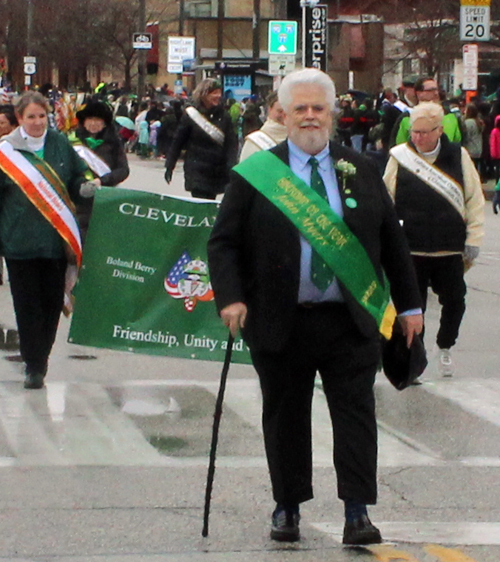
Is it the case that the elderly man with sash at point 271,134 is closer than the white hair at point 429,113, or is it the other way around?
the white hair at point 429,113

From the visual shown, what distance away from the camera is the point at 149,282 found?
9.32 m

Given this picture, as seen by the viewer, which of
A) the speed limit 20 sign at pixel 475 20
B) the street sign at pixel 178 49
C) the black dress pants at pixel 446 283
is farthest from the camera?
the street sign at pixel 178 49

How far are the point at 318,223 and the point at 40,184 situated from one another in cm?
381

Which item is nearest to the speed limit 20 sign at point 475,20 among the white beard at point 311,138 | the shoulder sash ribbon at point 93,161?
the shoulder sash ribbon at point 93,161

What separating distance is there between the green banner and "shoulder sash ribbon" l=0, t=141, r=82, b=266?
25 cm

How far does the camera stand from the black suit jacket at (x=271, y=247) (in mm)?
5465

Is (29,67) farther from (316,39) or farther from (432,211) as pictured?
(432,211)

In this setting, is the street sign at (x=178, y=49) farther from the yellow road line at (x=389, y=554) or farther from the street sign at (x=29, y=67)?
the yellow road line at (x=389, y=554)

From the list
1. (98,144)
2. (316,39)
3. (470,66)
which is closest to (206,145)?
(98,144)

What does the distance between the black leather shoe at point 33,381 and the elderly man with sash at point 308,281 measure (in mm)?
3601

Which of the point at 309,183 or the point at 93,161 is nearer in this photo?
the point at 309,183

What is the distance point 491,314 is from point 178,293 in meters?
4.20

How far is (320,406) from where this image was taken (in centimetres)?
854

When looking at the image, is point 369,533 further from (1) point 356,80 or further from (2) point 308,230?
(1) point 356,80
